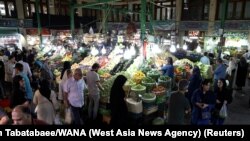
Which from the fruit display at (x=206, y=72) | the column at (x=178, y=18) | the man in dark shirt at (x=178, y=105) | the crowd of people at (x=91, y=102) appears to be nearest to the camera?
the crowd of people at (x=91, y=102)

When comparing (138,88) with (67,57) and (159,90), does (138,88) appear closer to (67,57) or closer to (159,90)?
(159,90)

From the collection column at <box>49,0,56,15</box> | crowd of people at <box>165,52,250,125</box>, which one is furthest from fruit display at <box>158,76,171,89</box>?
column at <box>49,0,56,15</box>

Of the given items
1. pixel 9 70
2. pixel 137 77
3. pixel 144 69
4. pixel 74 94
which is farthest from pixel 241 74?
pixel 9 70

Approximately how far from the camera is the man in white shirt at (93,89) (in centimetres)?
619

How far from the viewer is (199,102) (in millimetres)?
4953

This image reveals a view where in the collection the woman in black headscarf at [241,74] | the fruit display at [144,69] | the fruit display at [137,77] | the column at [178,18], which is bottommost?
the woman in black headscarf at [241,74]

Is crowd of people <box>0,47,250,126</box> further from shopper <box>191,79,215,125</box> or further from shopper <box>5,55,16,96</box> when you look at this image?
shopper <box>5,55,16,96</box>

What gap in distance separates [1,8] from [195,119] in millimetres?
18494

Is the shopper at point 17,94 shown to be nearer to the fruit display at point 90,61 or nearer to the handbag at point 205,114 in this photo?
the handbag at point 205,114

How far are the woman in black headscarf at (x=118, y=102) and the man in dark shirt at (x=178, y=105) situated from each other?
114 cm

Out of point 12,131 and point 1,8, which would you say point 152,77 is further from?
point 1,8

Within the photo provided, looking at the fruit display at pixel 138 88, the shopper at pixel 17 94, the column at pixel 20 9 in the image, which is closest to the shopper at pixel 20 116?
the shopper at pixel 17 94

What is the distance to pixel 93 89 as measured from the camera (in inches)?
248

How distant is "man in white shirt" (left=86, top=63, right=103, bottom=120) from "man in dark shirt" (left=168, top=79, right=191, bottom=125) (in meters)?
2.51
